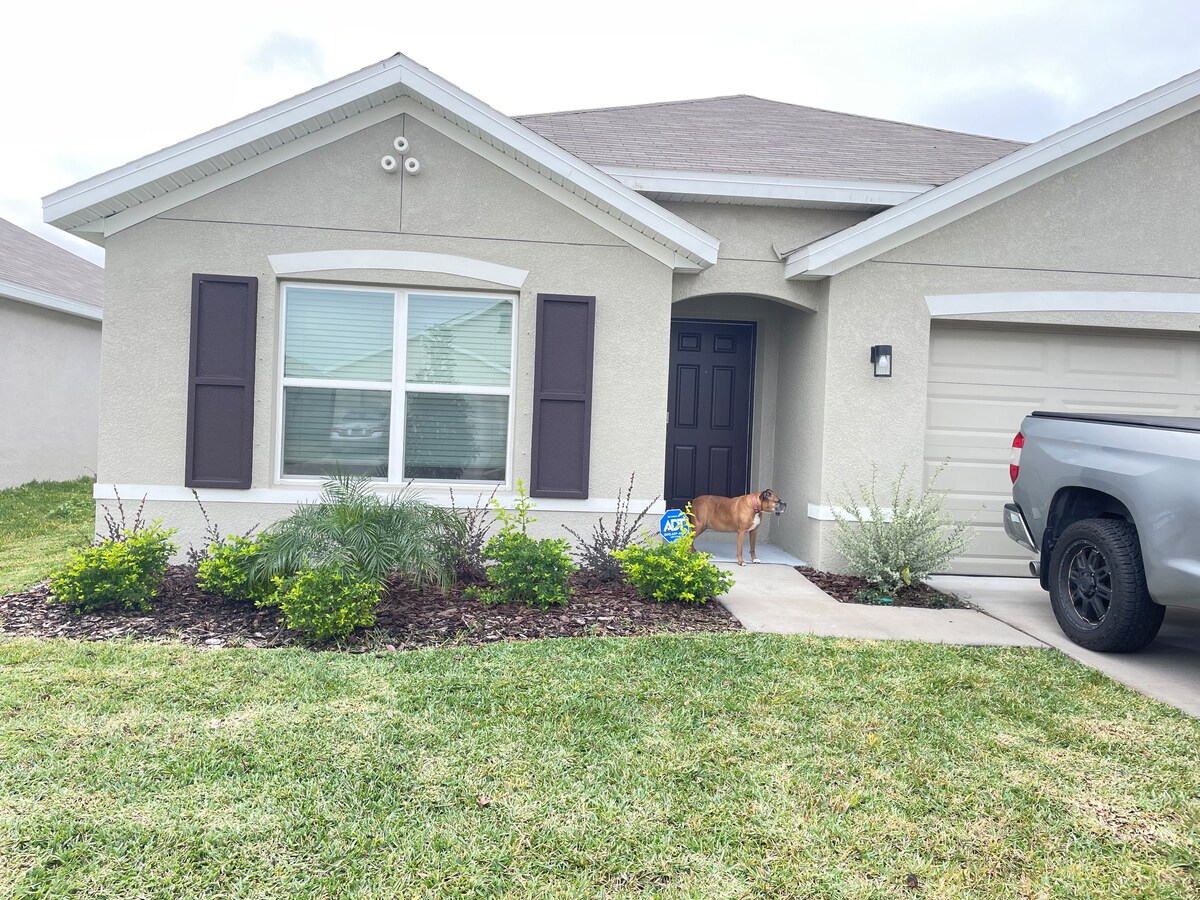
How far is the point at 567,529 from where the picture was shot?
7051 millimetres

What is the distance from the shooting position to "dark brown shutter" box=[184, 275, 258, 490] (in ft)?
21.7

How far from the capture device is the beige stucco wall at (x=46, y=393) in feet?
40.2

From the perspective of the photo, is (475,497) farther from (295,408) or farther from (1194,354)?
(1194,354)

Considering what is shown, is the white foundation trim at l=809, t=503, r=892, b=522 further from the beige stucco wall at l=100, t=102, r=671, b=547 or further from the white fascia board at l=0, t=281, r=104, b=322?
the white fascia board at l=0, t=281, r=104, b=322

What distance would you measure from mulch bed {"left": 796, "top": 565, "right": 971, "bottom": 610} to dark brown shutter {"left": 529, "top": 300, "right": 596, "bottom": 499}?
217 cm

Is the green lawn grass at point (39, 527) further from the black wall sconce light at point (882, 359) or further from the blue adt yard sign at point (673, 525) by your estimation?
the black wall sconce light at point (882, 359)

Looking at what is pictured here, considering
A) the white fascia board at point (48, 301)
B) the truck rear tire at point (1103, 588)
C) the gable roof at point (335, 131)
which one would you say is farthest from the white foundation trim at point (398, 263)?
the white fascia board at point (48, 301)

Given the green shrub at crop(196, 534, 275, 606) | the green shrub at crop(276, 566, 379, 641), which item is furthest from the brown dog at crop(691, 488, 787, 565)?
the green shrub at crop(196, 534, 275, 606)

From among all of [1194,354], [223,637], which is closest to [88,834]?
[223,637]

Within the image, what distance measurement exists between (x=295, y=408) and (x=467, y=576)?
2052 millimetres

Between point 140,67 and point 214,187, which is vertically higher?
point 140,67

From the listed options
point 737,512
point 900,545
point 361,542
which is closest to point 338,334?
point 361,542

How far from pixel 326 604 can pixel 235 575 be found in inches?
40.5

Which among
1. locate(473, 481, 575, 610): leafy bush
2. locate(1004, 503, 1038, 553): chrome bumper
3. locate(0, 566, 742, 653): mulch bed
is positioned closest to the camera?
locate(0, 566, 742, 653): mulch bed
